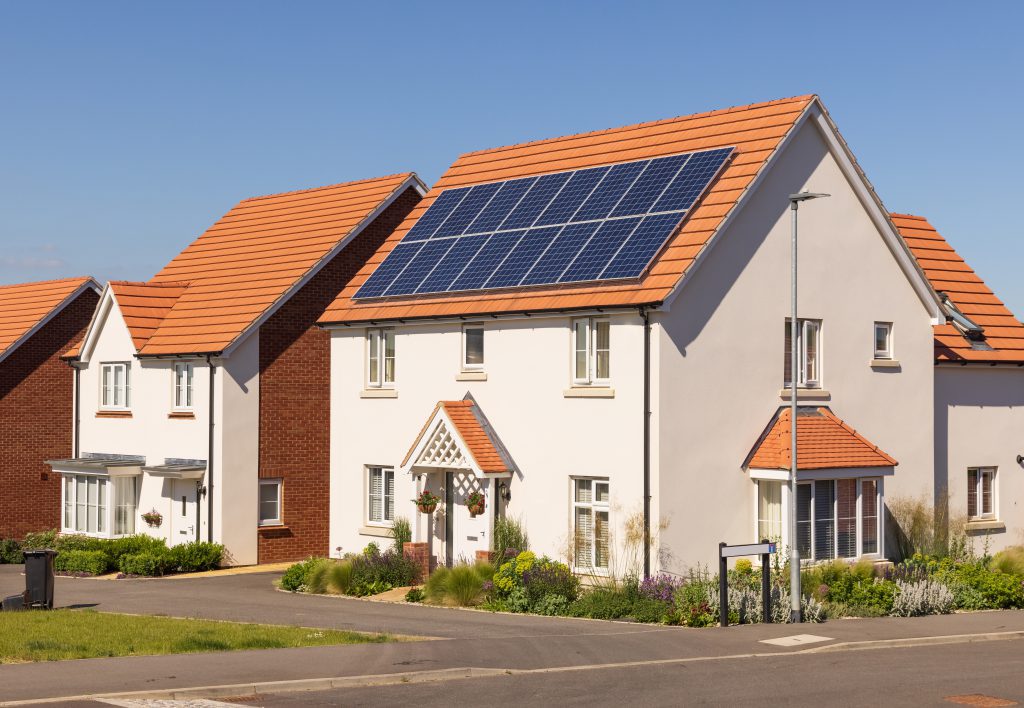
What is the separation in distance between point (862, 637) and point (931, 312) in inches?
476

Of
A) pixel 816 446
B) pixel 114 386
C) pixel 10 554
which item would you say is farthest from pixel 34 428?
pixel 816 446

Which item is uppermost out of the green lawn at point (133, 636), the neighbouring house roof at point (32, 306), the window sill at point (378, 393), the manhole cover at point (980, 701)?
the neighbouring house roof at point (32, 306)

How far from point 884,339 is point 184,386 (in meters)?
17.6

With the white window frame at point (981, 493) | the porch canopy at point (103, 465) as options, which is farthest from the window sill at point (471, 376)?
the white window frame at point (981, 493)

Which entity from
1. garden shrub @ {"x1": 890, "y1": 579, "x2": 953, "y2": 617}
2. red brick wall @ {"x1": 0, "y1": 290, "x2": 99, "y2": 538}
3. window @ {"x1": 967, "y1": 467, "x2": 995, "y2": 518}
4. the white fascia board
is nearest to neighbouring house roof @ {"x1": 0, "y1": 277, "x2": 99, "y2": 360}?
red brick wall @ {"x1": 0, "y1": 290, "x2": 99, "y2": 538}

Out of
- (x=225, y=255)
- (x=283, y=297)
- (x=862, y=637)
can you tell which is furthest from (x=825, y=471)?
(x=225, y=255)

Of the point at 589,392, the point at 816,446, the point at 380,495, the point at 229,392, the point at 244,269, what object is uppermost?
the point at 244,269

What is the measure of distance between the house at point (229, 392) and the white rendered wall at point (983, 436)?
50.3ft

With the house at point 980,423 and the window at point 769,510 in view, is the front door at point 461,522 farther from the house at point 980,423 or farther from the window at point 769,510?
the house at point 980,423

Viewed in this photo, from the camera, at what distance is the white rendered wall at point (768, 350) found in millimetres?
26906

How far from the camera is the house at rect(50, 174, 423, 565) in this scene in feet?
116

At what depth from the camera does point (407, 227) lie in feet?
115

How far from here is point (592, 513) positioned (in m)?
27.8

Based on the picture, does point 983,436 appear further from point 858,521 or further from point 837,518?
point 837,518
